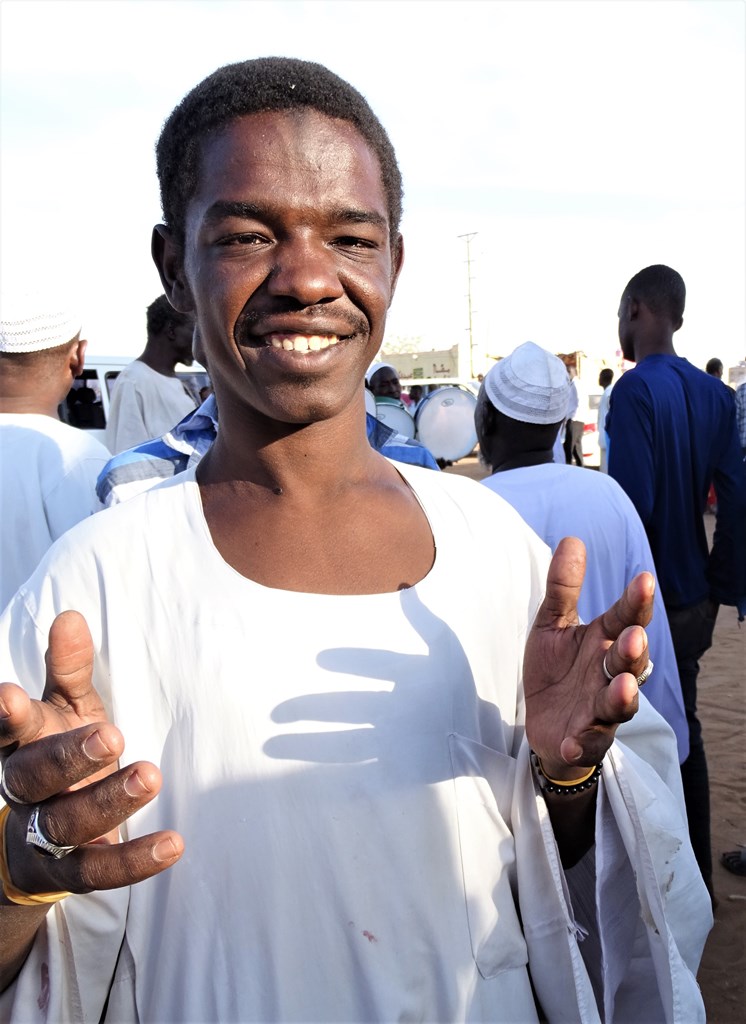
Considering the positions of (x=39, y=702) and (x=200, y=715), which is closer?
(x=39, y=702)

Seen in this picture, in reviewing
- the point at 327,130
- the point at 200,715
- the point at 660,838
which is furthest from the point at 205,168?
the point at 660,838

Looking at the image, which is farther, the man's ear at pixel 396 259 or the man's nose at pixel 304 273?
the man's ear at pixel 396 259

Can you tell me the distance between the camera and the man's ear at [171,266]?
161 cm

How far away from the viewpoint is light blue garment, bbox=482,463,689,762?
9.54 feet

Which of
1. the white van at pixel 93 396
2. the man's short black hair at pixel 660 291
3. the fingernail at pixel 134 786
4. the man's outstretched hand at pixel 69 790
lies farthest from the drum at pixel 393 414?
the fingernail at pixel 134 786

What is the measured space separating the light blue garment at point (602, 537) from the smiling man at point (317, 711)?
140 cm

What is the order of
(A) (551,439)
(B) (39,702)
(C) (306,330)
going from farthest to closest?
(A) (551,439)
(C) (306,330)
(B) (39,702)

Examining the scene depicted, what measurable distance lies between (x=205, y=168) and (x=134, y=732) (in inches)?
35.4

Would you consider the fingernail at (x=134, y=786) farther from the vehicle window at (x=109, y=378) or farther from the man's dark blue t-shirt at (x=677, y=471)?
the vehicle window at (x=109, y=378)

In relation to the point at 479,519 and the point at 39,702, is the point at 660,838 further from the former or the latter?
the point at 39,702

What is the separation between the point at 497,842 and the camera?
1387mm

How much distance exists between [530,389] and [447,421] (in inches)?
468

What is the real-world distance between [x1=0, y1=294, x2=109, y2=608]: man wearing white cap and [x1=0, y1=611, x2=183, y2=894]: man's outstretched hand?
188 cm

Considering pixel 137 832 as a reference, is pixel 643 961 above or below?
below
